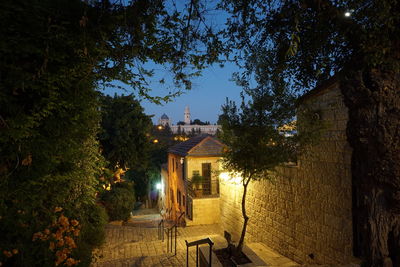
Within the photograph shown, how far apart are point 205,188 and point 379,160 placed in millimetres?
13379

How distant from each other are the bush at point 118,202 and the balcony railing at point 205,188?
3.52 meters

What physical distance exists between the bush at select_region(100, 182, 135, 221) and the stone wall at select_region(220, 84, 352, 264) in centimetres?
813

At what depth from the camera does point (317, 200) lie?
19.7 feet

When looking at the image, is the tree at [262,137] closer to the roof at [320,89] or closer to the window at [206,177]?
the roof at [320,89]

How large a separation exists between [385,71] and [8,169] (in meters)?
4.89

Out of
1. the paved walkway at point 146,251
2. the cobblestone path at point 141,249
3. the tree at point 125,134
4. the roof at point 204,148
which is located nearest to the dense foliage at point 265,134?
the paved walkway at point 146,251

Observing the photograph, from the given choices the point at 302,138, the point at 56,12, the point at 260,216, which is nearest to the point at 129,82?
the point at 56,12

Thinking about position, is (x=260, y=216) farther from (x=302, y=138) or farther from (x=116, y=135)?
(x=116, y=135)

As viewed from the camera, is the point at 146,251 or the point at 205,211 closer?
the point at 146,251

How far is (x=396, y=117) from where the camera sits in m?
3.27

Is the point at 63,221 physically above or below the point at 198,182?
above

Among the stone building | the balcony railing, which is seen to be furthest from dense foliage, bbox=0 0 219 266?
the balcony railing

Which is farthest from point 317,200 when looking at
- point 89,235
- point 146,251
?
point 146,251

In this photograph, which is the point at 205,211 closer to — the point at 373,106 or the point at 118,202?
the point at 118,202
